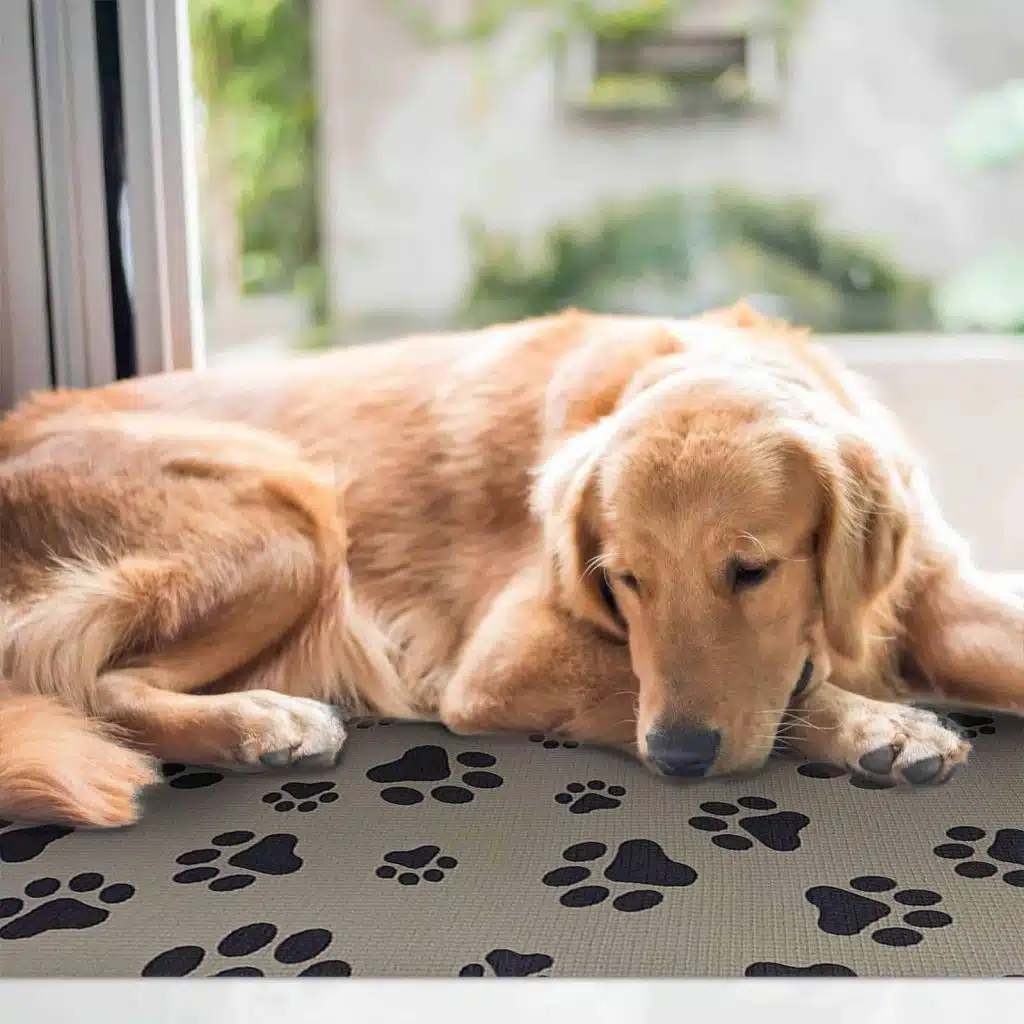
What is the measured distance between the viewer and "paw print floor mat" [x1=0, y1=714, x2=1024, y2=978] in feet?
3.46

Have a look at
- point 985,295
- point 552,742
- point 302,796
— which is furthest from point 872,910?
point 985,295

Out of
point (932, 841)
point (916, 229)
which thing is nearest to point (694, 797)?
point (932, 841)

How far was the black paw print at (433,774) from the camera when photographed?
141cm

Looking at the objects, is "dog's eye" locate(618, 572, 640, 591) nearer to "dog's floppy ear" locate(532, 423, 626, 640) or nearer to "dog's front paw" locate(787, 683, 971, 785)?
"dog's floppy ear" locate(532, 423, 626, 640)

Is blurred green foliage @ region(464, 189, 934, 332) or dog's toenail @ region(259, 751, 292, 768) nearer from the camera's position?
dog's toenail @ region(259, 751, 292, 768)

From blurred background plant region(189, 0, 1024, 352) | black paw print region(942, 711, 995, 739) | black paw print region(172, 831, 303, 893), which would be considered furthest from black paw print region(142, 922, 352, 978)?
blurred background plant region(189, 0, 1024, 352)

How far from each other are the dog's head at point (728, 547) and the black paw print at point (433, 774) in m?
0.21

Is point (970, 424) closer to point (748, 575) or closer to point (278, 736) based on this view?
point (748, 575)

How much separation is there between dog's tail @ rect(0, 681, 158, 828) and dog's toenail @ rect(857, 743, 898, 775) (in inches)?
35.3

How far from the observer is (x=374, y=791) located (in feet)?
4.71

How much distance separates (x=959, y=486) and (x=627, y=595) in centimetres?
130

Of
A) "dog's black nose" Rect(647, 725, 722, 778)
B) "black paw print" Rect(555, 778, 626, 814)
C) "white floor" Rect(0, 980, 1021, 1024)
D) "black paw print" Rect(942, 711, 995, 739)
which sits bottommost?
"white floor" Rect(0, 980, 1021, 1024)

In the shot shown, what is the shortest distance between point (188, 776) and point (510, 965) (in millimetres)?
625

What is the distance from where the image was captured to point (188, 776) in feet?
4.91
